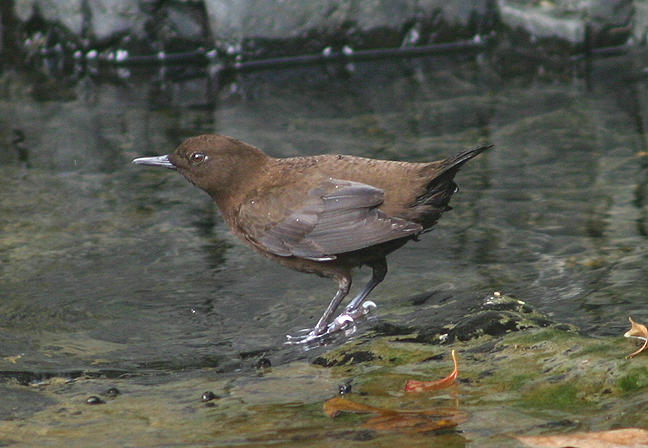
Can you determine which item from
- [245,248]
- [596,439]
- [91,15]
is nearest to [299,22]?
[91,15]

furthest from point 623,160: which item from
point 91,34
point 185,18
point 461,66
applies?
point 91,34

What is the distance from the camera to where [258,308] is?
4.88 meters

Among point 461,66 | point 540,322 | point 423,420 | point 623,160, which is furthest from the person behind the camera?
point 461,66

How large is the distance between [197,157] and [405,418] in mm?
2139

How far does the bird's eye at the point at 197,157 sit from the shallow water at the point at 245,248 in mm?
649

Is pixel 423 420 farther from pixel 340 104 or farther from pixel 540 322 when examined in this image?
pixel 340 104

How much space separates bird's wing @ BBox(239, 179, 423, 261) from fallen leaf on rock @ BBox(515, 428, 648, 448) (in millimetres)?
1543

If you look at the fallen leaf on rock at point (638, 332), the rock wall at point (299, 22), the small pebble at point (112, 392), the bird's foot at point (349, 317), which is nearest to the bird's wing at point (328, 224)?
the bird's foot at point (349, 317)

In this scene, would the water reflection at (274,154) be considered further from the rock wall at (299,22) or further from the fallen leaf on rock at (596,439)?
the fallen leaf on rock at (596,439)

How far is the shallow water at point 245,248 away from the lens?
14.9 feet

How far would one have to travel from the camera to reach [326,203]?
4.66m

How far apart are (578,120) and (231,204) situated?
3794 mm

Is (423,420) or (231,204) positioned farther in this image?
(231,204)

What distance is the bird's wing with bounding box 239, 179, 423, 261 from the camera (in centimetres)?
450
